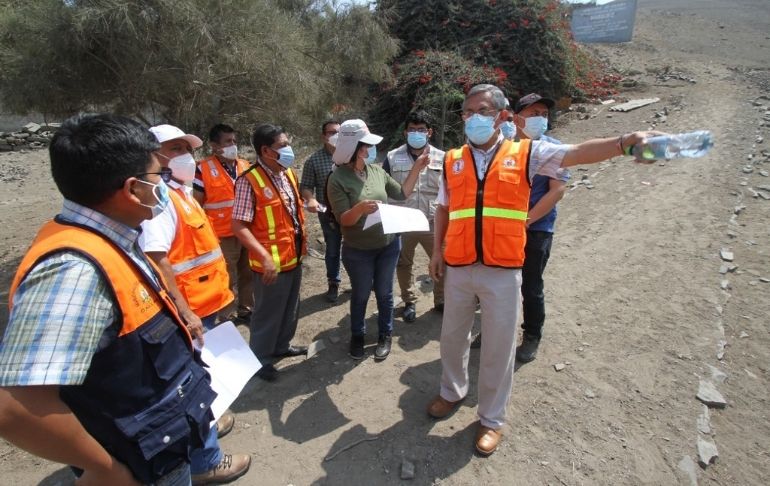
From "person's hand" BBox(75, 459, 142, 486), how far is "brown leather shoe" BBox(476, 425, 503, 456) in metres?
2.05

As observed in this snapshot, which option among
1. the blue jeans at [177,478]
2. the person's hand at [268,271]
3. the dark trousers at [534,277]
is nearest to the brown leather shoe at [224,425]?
the person's hand at [268,271]

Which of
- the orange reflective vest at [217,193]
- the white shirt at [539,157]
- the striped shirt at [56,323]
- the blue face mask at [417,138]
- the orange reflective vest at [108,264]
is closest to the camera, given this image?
the striped shirt at [56,323]

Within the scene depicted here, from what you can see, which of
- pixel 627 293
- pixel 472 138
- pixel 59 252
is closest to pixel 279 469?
pixel 59 252

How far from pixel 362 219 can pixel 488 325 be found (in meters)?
1.31

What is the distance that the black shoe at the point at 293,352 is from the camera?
379 centimetres

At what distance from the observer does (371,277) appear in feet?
11.6

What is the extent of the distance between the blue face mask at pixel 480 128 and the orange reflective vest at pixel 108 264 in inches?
74.9

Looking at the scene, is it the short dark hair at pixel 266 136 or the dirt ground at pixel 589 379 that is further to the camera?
the short dark hair at pixel 266 136

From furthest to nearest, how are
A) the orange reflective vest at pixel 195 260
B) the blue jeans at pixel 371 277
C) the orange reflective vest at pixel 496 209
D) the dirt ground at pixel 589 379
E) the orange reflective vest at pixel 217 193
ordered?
the orange reflective vest at pixel 217 193 < the blue jeans at pixel 371 277 < the dirt ground at pixel 589 379 < the orange reflective vest at pixel 195 260 < the orange reflective vest at pixel 496 209

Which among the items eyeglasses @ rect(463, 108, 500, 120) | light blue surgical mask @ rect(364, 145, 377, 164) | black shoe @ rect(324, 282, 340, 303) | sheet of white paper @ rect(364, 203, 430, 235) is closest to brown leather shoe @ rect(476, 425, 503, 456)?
sheet of white paper @ rect(364, 203, 430, 235)

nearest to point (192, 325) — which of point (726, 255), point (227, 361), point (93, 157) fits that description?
point (227, 361)

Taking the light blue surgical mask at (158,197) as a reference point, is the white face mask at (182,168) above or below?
below

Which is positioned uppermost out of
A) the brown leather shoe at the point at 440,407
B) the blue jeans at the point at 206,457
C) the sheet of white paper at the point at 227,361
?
the sheet of white paper at the point at 227,361

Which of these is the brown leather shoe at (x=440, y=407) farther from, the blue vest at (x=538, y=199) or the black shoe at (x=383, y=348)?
the blue vest at (x=538, y=199)
